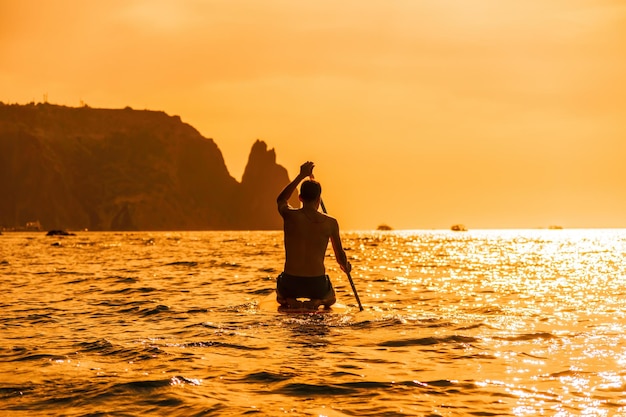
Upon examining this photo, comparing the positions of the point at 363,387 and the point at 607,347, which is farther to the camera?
the point at 607,347

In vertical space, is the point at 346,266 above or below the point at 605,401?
above

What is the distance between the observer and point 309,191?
42.8ft

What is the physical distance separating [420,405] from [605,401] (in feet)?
6.00

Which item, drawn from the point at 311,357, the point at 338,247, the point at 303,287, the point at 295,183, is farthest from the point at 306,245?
the point at 311,357

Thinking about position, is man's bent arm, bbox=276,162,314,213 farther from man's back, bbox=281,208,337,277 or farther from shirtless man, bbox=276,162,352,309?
man's back, bbox=281,208,337,277

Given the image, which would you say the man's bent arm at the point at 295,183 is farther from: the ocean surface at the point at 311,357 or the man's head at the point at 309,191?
the ocean surface at the point at 311,357

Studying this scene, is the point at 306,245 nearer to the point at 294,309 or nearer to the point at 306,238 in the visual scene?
the point at 306,238

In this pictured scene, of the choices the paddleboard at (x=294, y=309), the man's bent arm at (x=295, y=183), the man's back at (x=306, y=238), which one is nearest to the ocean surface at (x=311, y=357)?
the paddleboard at (x=294, y=309)

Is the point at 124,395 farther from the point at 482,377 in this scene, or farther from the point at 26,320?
the point at 26,320

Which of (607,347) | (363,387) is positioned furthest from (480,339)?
(363,387)

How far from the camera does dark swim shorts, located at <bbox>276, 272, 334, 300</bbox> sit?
13.7 meters

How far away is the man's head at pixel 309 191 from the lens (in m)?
13.0

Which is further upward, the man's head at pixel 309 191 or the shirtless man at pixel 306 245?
the man's head at pixel 309 191

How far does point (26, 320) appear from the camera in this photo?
558 inches
